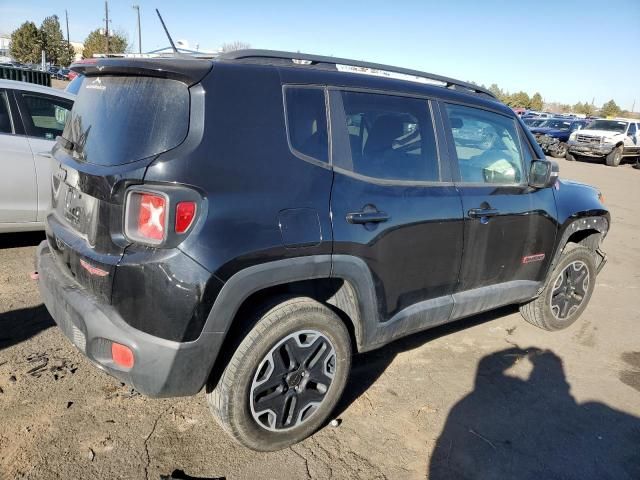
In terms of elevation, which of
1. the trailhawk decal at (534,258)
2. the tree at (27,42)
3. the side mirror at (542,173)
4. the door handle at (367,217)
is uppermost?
the tree at (27,42)

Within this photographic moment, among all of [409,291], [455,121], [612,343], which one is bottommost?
[612,343]

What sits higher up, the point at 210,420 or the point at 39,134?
the point at 39,134

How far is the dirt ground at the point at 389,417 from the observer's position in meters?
2.58

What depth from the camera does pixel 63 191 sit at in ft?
9.18

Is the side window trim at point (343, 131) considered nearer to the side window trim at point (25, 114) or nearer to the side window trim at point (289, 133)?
the side window trim at point (289, 133)

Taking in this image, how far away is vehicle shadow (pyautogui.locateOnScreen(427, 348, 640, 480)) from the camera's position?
2781 mm

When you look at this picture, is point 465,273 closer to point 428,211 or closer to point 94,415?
point 428,211

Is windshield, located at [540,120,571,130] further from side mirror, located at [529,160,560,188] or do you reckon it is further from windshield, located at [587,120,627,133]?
side mirror, located at [529,160,560,188]

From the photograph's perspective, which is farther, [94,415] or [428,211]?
[428,211]

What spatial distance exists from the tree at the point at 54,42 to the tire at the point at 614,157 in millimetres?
51759

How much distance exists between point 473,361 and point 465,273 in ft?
3.01

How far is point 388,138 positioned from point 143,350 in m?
1.77

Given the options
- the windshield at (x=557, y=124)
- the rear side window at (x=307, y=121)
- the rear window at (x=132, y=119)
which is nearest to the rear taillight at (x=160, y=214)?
the rear window at (x=132, y=119)

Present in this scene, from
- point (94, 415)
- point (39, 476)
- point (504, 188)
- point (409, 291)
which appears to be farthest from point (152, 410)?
point (504, 188)
